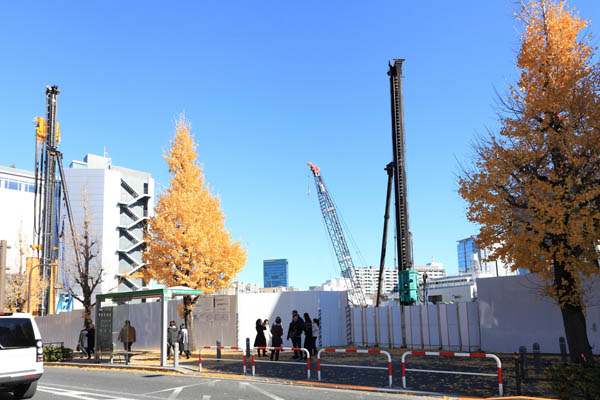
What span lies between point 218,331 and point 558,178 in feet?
56.8

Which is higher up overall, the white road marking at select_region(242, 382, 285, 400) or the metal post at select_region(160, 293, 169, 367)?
the metal post at select_region(160, 293, 169, 367)

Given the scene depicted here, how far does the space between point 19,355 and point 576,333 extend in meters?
13.4

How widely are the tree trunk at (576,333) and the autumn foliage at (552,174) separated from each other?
0.02 m

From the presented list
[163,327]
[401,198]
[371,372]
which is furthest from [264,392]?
[401,198]

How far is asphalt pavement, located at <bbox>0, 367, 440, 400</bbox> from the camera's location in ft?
34.9

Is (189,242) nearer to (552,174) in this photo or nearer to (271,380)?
(271,380)

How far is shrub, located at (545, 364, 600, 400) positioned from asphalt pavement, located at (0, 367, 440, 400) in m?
2.53

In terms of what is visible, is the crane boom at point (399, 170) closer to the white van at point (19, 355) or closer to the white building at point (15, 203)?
the white van at point (19, 355)

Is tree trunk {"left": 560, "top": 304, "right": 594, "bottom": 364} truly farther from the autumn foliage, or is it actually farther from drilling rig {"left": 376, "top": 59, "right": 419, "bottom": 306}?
drilling rig {"left": 376, "top": 59, "right": 419, "bottom": 306}

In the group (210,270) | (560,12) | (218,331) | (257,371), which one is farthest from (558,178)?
(218,331)

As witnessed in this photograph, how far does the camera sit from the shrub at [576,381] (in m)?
8.72

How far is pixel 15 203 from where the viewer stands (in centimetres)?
8144

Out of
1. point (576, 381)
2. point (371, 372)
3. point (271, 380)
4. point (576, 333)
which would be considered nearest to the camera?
point (576, 381)

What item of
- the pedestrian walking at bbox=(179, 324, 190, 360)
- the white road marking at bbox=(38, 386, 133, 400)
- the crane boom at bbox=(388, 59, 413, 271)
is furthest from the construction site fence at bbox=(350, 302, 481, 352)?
the white road marking at bbox=(38, 386, 133, 400)
